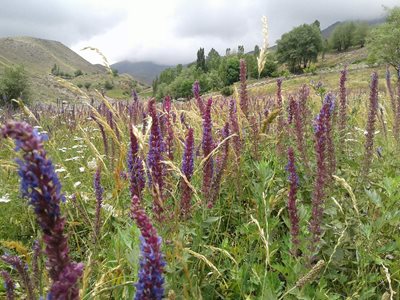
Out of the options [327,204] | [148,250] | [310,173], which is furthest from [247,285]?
[148,250]

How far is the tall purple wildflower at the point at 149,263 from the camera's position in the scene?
1.09m

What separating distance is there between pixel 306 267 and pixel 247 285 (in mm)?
398

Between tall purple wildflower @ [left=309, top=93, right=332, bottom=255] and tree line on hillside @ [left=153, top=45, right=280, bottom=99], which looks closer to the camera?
tall purple wildflower @ [left=309, top=93, right=332, bottom=255]

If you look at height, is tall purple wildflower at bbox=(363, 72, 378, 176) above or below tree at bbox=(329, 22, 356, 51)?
below

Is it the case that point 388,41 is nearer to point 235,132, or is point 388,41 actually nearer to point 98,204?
point 235,132

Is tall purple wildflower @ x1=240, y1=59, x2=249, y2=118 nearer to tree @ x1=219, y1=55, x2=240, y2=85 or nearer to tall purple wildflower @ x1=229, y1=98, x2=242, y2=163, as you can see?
tall purple wildflower @ x1=229, y1=98, x2=242, y2=163

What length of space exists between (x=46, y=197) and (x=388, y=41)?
78811mm

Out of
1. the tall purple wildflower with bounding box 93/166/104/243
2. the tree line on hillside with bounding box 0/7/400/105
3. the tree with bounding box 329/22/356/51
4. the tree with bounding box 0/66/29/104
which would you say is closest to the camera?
the tall purple wildflower with bounding box 93/166/104/243

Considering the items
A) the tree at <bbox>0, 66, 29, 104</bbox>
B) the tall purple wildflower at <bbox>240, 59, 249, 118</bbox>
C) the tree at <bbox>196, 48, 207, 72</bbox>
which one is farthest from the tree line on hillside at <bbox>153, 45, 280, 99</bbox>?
the tall purple wildflower at <bbox>240, 59, 249, 118</bbox>

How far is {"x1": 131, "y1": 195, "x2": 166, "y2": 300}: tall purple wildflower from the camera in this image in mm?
1092

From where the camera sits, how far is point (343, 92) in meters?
4.00

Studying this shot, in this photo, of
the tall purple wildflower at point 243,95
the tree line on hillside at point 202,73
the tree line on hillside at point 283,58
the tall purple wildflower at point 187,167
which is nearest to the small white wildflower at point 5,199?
the tall purple wildflower at point 187,167

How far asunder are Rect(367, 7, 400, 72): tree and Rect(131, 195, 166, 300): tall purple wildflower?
239 ft

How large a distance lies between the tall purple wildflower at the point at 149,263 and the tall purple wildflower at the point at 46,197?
20 cm
